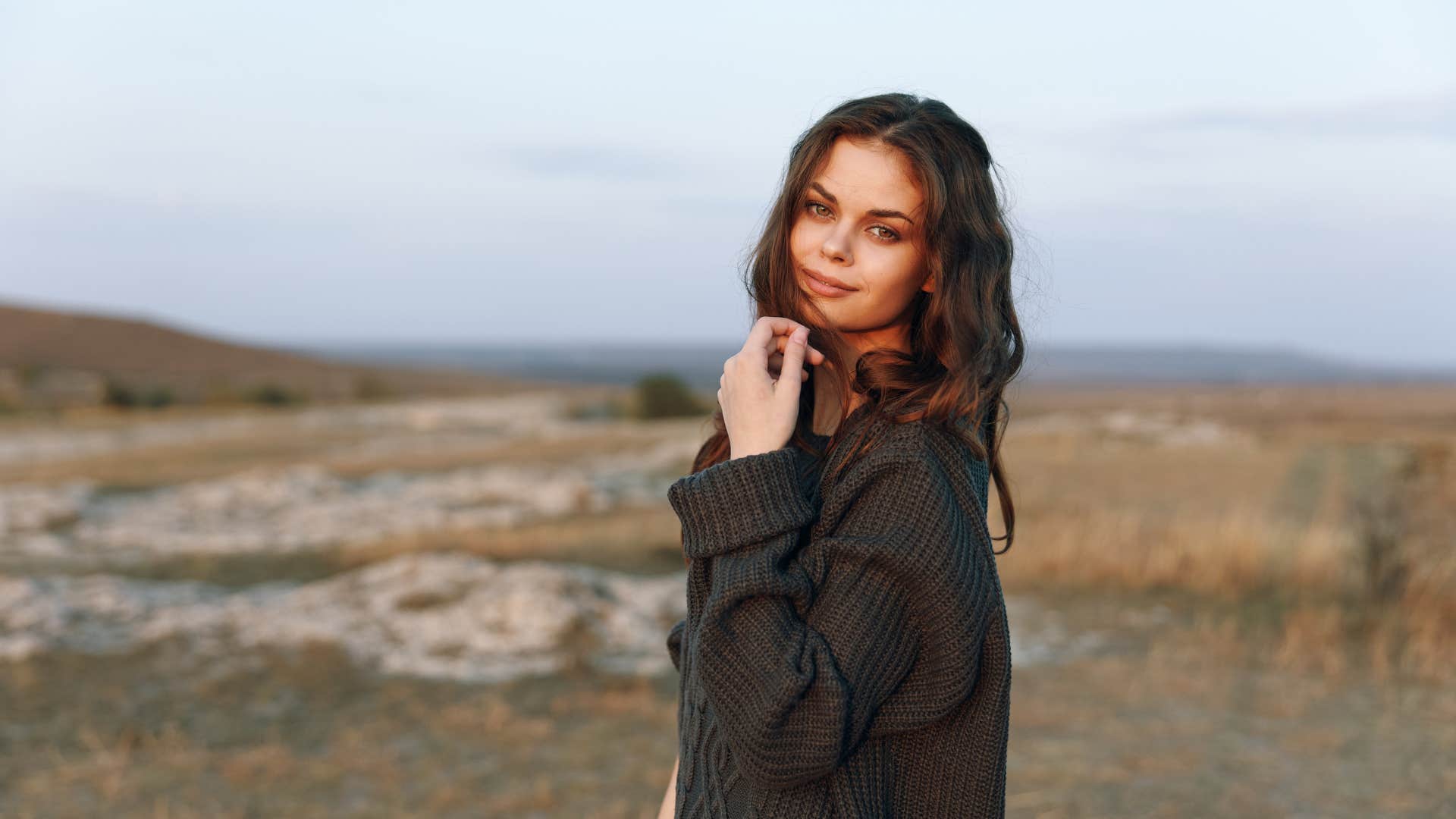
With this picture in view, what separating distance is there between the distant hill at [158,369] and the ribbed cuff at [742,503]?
2885 cm

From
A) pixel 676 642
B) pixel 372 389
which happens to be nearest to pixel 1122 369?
pixel 372 389

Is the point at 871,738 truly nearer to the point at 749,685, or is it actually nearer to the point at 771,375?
the point at 749,685

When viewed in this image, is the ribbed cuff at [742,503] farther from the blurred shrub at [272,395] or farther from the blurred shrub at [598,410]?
the blurred shrub at [272,395]

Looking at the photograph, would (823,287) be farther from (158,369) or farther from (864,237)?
(158,369)

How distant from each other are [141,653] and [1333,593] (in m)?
8.00

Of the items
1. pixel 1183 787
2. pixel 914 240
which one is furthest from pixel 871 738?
pixel 1183 787

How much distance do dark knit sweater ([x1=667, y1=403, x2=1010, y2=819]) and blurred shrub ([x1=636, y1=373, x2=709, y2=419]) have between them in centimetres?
2667

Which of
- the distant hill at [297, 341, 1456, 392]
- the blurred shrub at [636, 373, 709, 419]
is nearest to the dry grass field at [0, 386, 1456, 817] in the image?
the blurred shrub at [636, 373, 709, 419]

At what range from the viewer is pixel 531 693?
598 centimetres

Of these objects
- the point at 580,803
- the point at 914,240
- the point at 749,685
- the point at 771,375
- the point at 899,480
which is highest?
the point at 914,240

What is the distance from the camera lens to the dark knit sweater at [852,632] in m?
1.53

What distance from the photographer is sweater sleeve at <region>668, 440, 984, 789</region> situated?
152 centimetres

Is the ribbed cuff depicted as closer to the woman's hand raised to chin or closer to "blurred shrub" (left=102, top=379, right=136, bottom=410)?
the woman's hand raised to chin

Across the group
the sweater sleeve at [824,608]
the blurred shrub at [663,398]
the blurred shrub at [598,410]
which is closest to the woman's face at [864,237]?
the sweater sleeve at [824,608]
